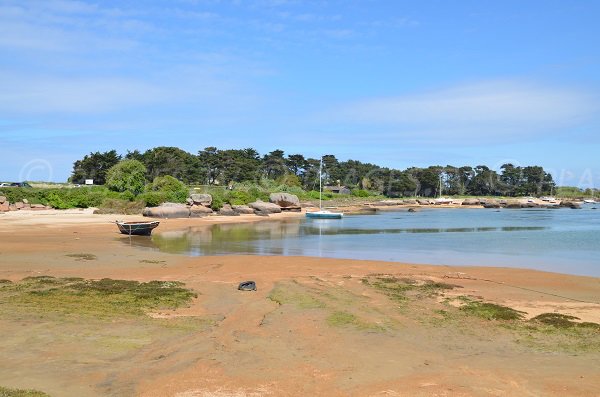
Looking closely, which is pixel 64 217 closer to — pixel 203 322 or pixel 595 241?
pixel 203 322

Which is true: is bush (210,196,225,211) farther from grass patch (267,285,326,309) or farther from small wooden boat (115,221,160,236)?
grass patch (267,285,326,309)

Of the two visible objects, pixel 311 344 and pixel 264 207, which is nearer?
pixel 311 344

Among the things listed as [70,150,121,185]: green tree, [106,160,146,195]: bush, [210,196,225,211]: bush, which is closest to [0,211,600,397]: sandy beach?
[210,196,225,211]: bush

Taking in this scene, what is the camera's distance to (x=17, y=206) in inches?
2074

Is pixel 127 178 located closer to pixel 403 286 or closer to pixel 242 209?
pixel 242 209

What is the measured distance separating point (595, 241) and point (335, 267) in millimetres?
26959

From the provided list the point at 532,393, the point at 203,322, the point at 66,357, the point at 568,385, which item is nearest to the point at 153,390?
the point at 66,357

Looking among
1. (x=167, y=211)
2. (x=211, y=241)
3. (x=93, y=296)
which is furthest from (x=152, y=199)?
(x=93, y=296)

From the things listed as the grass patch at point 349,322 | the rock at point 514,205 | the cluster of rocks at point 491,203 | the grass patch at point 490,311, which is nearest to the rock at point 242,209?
the grass patch at point 490,311

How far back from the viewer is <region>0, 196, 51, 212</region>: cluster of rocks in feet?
166

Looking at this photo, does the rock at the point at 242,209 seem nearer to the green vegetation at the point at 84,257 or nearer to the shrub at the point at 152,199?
the shrub at the point at 152,199

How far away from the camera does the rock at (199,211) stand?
56831 mm

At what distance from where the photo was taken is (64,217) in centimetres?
4650

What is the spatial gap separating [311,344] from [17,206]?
5150 centimetres
